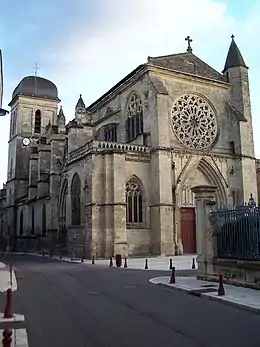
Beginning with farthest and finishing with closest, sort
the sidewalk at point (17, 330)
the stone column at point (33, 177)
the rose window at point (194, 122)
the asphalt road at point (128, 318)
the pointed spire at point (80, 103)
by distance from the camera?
the stone column at point (33, 177) < the pointed spire at point (80, 103) < the rose window at point (194, 122) < the asphalt road at point (128, 318) < the sidewalk at point (17, 330)

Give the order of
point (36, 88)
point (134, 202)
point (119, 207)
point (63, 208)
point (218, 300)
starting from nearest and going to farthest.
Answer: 1. point (218, 300)
2. point (119, 207)
3. point (134, 202)
4. point (63, 208)
5. point (36, 88)

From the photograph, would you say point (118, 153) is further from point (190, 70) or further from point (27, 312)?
point (27, 312)

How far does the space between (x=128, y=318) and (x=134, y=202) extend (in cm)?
2176

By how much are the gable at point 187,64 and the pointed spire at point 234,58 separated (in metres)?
1.33

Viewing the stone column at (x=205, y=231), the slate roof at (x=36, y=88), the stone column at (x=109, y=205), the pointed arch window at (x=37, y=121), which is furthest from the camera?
the slate roof at (x=36, y=88)

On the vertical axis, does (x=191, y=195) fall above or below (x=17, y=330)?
above

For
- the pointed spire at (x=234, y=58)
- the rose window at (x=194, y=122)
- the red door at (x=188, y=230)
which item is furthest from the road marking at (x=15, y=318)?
the pointed spire at (x=234, y=58)

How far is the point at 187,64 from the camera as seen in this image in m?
35.0

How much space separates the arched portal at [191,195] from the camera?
99.9ft

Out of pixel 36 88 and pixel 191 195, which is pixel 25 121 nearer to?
pixel 36 88

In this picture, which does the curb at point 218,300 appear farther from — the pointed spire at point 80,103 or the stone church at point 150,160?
the pointed spire at point 80,103

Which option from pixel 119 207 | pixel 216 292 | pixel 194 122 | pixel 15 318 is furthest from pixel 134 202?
pixel 15 318

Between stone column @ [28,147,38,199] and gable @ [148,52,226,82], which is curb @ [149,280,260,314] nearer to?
gable @ [148,52,226,82]

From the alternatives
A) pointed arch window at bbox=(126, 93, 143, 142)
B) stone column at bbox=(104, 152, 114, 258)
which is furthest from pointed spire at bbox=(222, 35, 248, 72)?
A: stone column at bbox=(104, 152, 114, 258)
